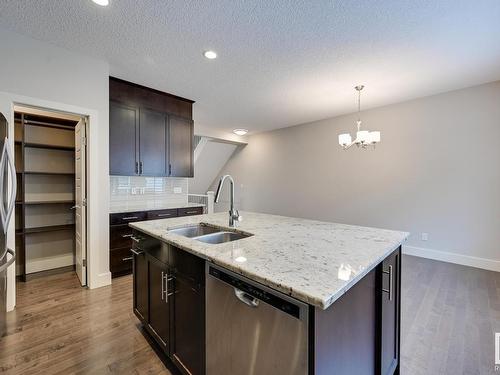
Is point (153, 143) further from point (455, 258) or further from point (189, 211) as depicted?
point (455, 258)

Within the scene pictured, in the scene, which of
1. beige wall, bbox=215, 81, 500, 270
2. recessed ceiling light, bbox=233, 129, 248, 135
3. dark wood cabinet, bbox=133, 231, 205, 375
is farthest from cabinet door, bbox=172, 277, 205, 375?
recessed ceiling light, bbox=233, 129, 248, 135

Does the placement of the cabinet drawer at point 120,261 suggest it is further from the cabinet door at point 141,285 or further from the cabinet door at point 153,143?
→ the cabinet door at point 141,285

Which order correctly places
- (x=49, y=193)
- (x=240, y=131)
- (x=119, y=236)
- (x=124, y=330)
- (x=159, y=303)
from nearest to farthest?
(x=159, y=303), (x=124, y=330), (x=119, y=236), (x=49, y=193), (x=240, y=131)

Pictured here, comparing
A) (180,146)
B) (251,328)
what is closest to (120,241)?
(180,146)

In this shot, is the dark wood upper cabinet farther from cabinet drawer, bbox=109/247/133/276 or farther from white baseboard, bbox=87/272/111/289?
white baseboard, bbox=87/272/111/289

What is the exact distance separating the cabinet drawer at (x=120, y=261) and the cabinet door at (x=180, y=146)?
4.56 ft

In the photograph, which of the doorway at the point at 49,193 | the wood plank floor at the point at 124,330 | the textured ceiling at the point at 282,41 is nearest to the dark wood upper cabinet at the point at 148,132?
the textured ceiling at the point at 282,41

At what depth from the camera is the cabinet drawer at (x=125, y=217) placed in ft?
9.95

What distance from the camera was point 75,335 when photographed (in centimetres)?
194

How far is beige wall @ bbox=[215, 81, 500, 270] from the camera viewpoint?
3.47m

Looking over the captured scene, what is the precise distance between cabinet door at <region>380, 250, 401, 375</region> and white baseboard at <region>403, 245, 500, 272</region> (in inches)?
121

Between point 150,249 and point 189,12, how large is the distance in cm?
199

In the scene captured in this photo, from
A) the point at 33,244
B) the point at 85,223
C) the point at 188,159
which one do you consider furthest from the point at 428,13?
the point at 33,244

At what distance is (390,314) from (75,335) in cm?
238
